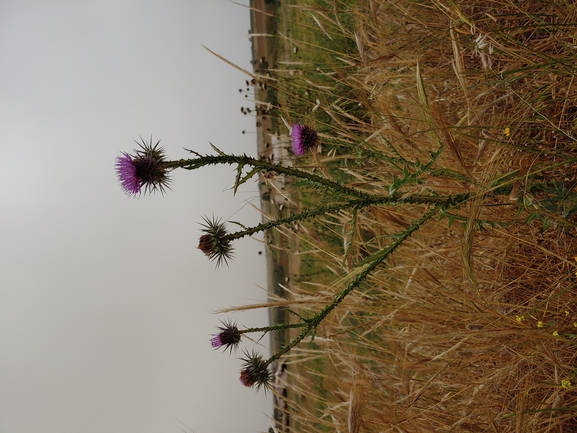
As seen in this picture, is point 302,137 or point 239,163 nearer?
point 239,163

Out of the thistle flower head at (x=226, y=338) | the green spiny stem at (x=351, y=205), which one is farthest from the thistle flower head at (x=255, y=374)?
the green spiny stem at (x=351, y=205)

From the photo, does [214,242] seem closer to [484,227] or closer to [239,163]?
[239,163]

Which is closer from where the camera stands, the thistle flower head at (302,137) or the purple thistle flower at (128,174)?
the purple thistle flower at (128,174)

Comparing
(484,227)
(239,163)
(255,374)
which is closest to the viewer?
(239,163)

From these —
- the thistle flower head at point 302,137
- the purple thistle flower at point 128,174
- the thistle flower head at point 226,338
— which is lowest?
the thistle flower head at point 226,338

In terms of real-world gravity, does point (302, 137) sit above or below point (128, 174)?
A: above

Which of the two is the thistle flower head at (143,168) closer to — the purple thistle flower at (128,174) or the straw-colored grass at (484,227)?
the purple thistle flower at (128,174)

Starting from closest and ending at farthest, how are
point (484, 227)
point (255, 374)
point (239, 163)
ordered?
point (239, 163) → point (255, 374) → point (484, 227)

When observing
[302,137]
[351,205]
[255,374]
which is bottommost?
[255,374]

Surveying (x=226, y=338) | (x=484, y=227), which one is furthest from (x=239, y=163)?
(x=484, y=227)

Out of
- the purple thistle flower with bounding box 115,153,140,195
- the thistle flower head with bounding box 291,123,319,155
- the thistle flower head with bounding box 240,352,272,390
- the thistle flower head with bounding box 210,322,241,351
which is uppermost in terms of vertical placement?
the thistle flower head with bounding box 291,123,319,155

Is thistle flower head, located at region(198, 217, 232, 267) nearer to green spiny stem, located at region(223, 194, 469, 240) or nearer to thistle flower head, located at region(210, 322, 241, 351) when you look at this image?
green spiny stem, located at region(223, 194, 469, 240)

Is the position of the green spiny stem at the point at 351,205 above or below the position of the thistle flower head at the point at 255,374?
above

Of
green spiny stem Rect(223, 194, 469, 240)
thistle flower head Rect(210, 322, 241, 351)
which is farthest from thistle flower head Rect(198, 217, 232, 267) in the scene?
thistle flower head Rect(210, 322, 241, 351)
